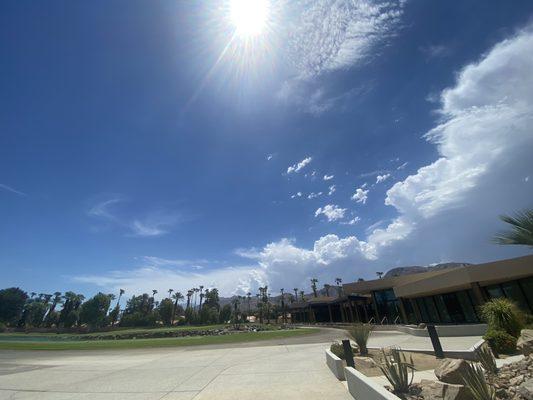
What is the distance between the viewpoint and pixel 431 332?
30.7 feet

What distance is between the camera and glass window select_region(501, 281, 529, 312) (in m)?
21.1

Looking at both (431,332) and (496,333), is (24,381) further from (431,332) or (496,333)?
(496,333)

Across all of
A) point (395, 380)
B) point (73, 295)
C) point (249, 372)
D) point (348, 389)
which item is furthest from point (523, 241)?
point (73, 295)

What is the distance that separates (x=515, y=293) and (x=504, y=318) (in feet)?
54.9

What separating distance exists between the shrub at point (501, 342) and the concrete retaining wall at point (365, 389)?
20.0ft

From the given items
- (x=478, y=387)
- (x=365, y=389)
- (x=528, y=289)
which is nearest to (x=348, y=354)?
(x=365, y=389)

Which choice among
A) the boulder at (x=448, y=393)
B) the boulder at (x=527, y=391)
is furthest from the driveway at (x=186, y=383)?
the boulder at (x=527, y=391)

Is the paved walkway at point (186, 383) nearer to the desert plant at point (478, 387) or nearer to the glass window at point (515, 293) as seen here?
the desert plant at point (478, 387)

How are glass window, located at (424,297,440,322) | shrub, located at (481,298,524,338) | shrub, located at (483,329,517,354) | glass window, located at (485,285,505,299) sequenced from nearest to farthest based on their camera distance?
shrub, located at (483,329,517,354), shrub, located at (481,298,524,338), glass window, located at (485,285,505,299), glass window, located at (424,297,440,322)

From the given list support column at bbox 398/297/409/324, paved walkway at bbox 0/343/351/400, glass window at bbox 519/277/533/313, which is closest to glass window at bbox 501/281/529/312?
glass window at bbox 519/277/533/313

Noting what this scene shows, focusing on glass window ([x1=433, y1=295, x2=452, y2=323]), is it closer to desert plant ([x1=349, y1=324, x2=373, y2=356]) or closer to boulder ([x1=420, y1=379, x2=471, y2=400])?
desert plant ([x1=349, y1=324, x2=373, y2=356])

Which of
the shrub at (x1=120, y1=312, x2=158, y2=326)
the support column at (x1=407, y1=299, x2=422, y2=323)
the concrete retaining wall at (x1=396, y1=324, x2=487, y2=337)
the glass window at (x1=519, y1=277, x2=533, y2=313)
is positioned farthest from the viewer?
the shrub at (x1=120, y1=312, x2=158, y2=326)

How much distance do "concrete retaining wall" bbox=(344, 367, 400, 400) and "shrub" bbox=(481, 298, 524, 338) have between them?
7381mm

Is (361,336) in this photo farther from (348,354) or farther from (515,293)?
(515,293)
